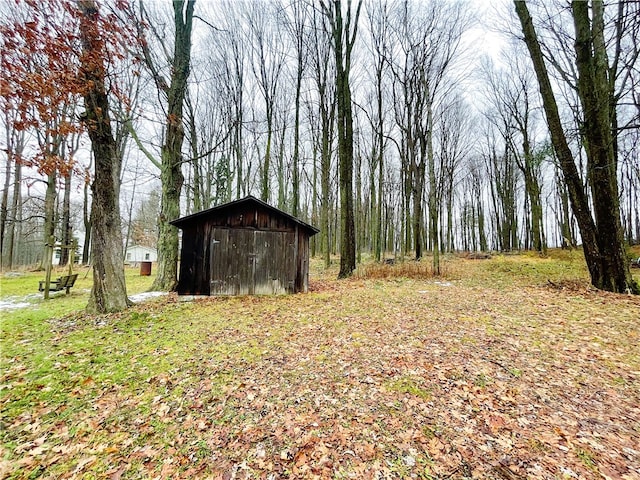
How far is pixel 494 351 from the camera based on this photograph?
168 inches

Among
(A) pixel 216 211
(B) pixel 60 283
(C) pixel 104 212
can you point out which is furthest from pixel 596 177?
(B) pixel 60 283

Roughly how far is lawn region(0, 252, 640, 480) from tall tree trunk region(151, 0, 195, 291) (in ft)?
11.6

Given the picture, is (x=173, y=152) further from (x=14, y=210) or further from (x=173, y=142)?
(x=14, y=210)

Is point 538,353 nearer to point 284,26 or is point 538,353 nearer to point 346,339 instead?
point 346,339

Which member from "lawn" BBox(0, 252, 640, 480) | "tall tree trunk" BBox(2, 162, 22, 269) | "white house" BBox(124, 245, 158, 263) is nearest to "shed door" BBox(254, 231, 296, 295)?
"lawn" BBox(0, 252, 640, 480)

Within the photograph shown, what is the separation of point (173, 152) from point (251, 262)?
15.9 feet

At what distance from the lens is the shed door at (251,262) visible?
916cm

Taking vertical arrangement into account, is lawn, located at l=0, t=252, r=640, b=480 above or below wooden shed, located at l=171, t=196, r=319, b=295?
below

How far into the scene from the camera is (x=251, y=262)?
940 cm

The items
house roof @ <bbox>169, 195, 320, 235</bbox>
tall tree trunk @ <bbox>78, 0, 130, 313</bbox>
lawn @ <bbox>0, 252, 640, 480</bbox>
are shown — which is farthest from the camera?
house roof @ <bbox>169, 195, 320, 235</bbox>

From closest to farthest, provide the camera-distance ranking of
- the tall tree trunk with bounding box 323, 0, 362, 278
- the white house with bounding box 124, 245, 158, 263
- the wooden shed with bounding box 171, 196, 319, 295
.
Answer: the wooden shed with bounding box 171, 196, 319, 295, the tall tree trunk with bounding box 323, 0, 362, 278, the white house with bounding box 124, 245, 158, 263

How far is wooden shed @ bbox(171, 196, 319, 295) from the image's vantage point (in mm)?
9023

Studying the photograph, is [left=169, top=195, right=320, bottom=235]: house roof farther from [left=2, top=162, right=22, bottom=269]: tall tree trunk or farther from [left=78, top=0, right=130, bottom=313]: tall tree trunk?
[left=2, top=162, right=22, bottom=269]: tall tree trunk

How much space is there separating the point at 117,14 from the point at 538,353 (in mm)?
11018
